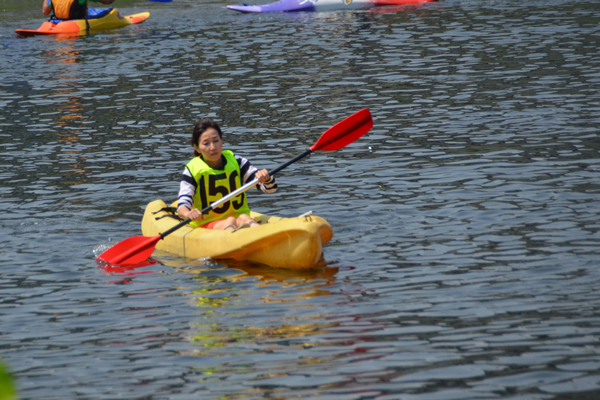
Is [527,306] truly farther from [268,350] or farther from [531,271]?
[268,350]

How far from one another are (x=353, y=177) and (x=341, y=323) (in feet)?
12.5

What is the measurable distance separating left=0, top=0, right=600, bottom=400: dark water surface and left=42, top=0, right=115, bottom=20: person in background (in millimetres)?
6326

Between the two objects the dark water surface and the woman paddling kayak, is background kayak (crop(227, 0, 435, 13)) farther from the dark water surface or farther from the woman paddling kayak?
the woman paddling kayak

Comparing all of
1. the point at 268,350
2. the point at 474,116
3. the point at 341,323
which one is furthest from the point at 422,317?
the point at 474,116

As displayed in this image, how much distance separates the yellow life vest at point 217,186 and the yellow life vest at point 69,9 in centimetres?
1668

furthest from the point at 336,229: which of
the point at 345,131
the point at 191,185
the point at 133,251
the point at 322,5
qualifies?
the point at 322,5

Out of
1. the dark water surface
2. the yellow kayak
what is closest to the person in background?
the dark water surface

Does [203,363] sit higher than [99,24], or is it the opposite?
[99,24]

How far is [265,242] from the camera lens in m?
5.94

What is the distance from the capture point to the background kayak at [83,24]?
846 inches

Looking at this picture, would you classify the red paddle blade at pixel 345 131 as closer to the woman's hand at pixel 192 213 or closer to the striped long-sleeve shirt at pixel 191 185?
the striped long-sleeve shirt at pixel 191 185

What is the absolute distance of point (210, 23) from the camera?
22.6m

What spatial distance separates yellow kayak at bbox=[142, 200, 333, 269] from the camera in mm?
5754

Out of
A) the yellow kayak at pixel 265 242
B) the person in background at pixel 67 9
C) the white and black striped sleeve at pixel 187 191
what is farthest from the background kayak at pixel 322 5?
the yellow kayak at pixel 265 242
